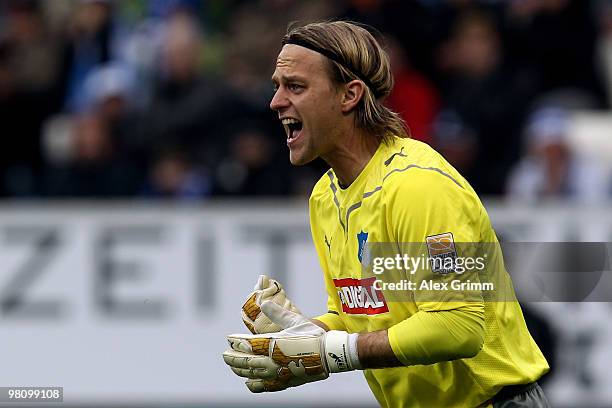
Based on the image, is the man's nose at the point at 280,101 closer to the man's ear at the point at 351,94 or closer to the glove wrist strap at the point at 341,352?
the man's ear at the point at 351,94

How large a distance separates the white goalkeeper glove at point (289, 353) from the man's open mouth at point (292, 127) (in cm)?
70

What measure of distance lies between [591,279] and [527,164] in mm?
2676

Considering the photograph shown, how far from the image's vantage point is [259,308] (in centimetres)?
481

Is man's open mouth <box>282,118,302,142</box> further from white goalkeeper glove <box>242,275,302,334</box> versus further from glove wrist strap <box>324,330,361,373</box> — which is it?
glove wrist strap <box>324,330,361,373</box>

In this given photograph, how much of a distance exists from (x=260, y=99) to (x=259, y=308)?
5436mm

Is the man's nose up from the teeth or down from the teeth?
up

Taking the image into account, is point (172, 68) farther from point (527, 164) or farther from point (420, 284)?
point (420, 284)

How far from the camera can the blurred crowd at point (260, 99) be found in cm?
968

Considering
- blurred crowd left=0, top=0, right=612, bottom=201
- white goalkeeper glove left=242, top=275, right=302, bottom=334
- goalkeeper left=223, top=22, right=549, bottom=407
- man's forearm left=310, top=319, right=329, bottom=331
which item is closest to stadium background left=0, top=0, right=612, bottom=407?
blurred crowd left=0, top=0, right=612, bottom=201

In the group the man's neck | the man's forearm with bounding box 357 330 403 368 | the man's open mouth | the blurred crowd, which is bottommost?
the man's forearm with bounding box 357 330 403 368

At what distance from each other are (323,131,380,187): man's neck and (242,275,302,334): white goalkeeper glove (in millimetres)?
539

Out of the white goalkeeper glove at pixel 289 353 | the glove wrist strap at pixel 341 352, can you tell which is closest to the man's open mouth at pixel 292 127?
the white goalkeeper glove at pixel 289 353

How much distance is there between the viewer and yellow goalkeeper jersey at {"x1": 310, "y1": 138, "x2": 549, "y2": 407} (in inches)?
171

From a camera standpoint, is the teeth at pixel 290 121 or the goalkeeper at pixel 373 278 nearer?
the goalkeeper at pixel 373 278
